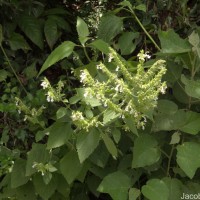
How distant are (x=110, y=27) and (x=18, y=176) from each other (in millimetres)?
714

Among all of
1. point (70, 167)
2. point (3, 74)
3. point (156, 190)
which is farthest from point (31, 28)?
point (156, 190)

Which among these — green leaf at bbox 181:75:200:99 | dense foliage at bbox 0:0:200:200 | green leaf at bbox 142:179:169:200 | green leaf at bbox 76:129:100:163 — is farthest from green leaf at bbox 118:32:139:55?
green leaf at bbox 142:179:169:200

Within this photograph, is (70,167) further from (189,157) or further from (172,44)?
(172,44)

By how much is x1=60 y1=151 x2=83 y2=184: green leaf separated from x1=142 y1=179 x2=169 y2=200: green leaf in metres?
0.25

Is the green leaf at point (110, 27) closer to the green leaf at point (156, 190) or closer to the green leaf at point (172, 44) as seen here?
the green leaf at point (172, 44)

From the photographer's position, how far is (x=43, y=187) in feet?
5.32

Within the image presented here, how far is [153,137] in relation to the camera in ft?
5.13

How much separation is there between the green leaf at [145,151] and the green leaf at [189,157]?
0.09 metres

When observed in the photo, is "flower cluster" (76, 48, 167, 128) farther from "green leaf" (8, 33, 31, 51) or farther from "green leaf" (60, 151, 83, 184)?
"green leaf" (8, 33, 31, 51)

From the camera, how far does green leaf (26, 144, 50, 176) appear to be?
1.59m

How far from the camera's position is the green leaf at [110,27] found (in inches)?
70.7

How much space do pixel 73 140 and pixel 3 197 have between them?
1.31ft

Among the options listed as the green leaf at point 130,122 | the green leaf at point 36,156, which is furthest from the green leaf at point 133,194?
the green leaf at point 36,156

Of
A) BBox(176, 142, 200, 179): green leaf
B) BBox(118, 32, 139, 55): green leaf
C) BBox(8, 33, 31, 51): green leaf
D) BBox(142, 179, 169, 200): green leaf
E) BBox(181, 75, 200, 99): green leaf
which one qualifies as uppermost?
BBox(181, 75, 200, 99): green leaf
